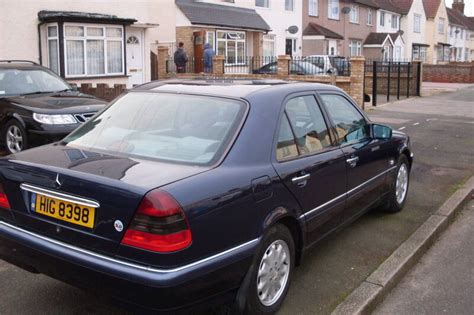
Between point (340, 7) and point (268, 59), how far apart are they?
1484 centimetres

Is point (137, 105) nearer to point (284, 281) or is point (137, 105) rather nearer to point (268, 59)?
point (284, 281)

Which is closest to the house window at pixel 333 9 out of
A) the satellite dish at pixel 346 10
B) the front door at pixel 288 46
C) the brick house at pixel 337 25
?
the brick house at pixel 337 25

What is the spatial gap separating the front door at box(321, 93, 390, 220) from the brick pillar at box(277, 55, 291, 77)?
14.0m

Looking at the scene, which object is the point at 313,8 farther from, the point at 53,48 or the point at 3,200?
the point at 3,200

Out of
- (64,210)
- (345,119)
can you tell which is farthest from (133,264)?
(345,119)

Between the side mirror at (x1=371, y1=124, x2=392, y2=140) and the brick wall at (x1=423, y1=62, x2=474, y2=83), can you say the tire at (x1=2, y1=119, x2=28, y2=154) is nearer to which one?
the side mirror at (x1=371, y1=124, x2=392, y2=140)

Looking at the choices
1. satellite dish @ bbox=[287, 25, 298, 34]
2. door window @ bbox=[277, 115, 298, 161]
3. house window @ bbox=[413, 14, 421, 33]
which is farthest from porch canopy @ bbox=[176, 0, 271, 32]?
house window @ bbox=[413, 14, 421, 33]

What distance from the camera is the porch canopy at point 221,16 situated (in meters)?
25.3

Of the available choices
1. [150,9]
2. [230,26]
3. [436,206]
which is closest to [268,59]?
[230,26]

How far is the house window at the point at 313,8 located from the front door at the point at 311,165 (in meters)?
34.3

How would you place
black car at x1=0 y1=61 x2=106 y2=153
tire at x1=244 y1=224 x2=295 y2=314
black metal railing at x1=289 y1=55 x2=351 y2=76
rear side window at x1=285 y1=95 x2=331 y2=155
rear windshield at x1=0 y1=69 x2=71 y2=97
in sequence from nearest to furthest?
tire at x1=244 y1=224 x2=295 y2=314
rear side window at x1=285 y1=95 x2=331 y2=155
black car at x1=0 y1=61 x2=106 y2=153
rear windshield at x1=0 y1=69 x2=71 y2=97
black metal railing at x1=289 y1=55 x2=351 y2=76

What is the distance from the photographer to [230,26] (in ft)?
88.8

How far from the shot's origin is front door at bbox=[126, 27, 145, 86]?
22.0 m

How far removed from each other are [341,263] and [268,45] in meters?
28.9
